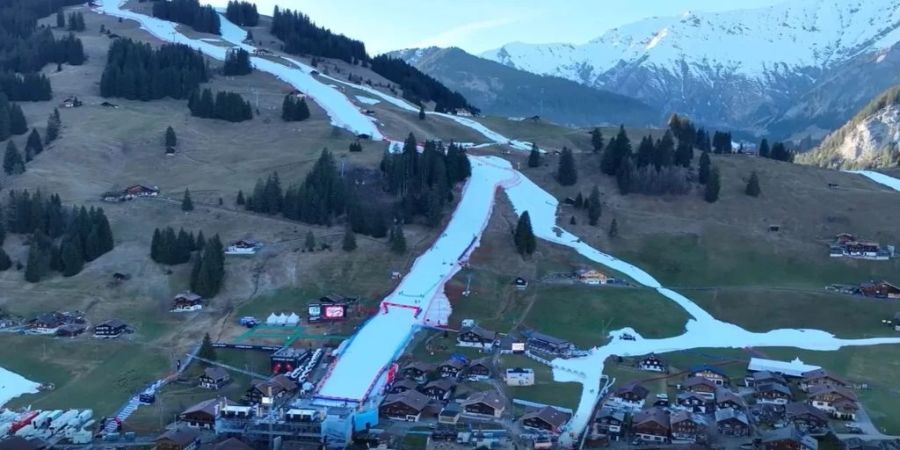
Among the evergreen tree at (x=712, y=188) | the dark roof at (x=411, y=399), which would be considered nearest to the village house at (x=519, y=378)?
the dark roof at (x=411, y=399)

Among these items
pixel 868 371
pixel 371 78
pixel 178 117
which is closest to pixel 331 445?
pixel 868 371

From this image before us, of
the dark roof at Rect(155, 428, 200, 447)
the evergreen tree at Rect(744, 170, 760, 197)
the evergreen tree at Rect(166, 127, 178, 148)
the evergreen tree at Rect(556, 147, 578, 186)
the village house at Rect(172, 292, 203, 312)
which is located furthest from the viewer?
the evergreen tree at Rect(166, 127, 178, 148)

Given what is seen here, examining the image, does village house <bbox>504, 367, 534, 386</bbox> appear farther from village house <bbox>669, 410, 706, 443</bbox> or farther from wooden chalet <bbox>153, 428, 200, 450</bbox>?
wooden chalet <bbox>153, 428, 200, 450</bbox>

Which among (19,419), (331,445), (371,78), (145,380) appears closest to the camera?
(331,445)

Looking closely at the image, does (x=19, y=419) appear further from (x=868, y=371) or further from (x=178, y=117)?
(x=178, y=117)

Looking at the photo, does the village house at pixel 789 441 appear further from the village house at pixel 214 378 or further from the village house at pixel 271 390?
the village house at pixel 214 378

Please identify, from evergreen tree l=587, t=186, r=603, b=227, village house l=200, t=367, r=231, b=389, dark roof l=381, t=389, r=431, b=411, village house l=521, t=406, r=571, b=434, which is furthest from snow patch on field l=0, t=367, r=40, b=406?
evergreen tree l=587, t=186, r=603, b=227
